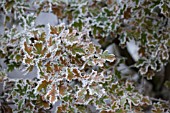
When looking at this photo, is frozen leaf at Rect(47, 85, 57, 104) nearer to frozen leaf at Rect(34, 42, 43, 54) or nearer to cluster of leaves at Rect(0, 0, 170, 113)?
cluster of leaves at Rect(0, 0, 170, 113)

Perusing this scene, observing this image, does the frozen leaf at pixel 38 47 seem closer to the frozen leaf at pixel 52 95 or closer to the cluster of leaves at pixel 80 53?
the cluster of leaves at pixel 80 53

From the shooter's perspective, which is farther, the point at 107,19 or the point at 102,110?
the point at 107,19

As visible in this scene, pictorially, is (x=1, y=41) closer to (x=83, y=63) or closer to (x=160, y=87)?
(x=83, y=63)

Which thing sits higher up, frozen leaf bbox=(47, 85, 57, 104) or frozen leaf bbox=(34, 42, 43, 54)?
frozen leaf bbox=(34, 42, 43, 54)

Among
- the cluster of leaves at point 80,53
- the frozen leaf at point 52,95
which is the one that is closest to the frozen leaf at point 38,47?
the cluster of leaves at point 80,53

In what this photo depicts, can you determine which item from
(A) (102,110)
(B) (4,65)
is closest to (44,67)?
(A) (102,110)

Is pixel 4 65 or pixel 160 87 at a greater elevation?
pixel 4 65

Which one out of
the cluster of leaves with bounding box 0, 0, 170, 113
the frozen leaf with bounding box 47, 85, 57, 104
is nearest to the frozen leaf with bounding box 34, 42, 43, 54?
the cluster of leaves with bounding box 0, 0, 170, 113

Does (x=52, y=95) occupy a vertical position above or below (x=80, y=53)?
below
